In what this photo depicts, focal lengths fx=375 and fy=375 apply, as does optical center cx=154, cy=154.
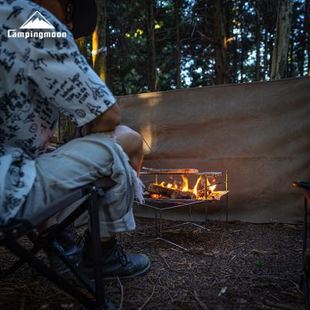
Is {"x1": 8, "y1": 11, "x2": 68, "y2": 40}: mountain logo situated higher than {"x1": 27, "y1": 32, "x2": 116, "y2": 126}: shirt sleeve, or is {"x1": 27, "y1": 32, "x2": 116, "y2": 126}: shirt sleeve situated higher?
{"x1": 8, "y1": 11, "x2": 68, "y2": 40}: mountain logo

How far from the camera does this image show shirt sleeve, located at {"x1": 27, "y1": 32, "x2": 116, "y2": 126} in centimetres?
144

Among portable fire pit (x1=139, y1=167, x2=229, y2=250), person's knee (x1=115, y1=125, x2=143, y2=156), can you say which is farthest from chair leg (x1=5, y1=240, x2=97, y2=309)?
portable fire pit (x1=139, y1=167, x2=229, y2=250)

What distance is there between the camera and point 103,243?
2148 mm

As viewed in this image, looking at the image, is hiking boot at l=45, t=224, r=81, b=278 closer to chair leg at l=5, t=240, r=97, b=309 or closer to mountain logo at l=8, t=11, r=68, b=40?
chair leg at l=5, t=240, r=97, b=309

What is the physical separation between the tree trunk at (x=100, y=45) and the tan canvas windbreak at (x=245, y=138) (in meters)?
2.02

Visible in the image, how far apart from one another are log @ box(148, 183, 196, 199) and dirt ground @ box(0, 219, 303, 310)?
0.36m

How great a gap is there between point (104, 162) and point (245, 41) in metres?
18.1

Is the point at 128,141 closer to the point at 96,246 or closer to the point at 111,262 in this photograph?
the point at 96,246

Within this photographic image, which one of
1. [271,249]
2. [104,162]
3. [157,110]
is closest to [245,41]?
[157,110]

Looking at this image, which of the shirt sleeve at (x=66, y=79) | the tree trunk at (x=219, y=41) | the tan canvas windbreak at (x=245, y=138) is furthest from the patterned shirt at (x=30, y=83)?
the tree trunk at (x=219, y=41)

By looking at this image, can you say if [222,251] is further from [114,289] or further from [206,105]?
[206,105]

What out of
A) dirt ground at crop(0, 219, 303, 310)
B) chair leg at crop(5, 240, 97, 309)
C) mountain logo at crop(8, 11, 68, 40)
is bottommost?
dirt ground at crop(0, 219, 303, 310)

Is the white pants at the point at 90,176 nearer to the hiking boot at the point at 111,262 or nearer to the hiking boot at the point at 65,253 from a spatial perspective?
the hiking boot at the point at 111,262

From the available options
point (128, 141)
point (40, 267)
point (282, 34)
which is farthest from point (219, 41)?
point (40, 267)
